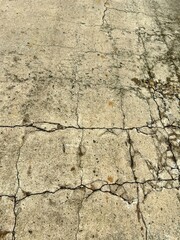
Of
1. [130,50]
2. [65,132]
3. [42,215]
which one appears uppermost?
[130,50]

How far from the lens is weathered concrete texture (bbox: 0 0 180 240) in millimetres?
1970

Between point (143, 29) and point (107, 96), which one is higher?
point (143, 29)

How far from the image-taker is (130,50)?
125 inches

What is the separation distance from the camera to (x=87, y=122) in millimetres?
2471

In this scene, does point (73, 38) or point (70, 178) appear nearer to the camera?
point (70, 178)

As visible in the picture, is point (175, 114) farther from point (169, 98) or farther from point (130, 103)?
point (130, 103)

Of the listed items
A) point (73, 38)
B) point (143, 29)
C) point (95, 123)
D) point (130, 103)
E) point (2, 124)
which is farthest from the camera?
point (143, 29)

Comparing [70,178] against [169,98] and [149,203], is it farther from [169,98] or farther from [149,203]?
[169,98]

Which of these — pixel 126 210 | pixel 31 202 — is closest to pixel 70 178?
pixel 31 202

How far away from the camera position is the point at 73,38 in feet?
10.3

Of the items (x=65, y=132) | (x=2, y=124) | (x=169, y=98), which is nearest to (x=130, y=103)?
(x=169, y=98)

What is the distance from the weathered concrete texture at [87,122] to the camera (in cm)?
197

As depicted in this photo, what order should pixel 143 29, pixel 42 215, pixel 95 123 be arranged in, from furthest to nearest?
pixel 143 29, pixel 95 123, pixel 42 215

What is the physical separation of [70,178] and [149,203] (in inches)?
24.9
